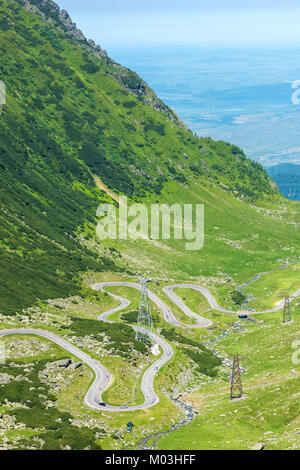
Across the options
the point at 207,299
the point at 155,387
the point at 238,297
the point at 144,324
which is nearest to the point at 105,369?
the point at 155,387

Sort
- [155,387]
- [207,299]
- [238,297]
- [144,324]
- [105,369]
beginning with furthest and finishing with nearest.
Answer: [238,297] → [207,299] → [144,324] → [105,369] → [155,387]

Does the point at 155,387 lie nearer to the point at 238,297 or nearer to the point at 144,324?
the point at 144,324

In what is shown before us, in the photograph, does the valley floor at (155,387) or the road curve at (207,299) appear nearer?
the valley floor at (155,387)

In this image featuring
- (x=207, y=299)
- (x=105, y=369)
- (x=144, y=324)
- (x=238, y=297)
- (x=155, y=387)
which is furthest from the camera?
(x=238, y=297)

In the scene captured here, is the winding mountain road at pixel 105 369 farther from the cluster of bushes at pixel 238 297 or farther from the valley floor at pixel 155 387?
the cluster of bushes at pixel 238 297

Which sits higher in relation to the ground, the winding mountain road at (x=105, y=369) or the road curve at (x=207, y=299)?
the road curve at (x=207, y=299)

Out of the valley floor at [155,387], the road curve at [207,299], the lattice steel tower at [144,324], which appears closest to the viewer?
the valley floor at [155,387]

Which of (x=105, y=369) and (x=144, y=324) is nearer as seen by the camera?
(x=105, y=369)

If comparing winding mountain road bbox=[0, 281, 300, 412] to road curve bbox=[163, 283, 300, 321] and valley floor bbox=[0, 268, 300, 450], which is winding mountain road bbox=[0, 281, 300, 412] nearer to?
valley floor bbox=[0, 268, 300, 450]

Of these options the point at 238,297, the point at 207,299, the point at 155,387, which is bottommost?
the point at 155,387

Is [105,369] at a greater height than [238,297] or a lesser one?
lesser

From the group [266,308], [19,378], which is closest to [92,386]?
[19,378]

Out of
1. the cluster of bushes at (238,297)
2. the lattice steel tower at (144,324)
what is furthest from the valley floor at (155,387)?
the cluster of bushes at (238,297)

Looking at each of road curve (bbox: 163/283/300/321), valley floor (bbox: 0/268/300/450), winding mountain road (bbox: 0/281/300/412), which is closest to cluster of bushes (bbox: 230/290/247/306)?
road curve (bbox: 163/283/300/321)
